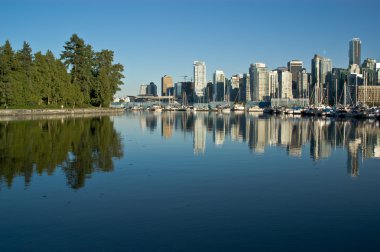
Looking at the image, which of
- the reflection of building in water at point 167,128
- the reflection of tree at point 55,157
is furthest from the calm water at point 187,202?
the reflection of building in water at point 167,128

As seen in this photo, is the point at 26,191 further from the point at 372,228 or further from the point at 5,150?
the point at 5,150

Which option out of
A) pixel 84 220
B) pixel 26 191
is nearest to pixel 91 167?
pixel 26 191

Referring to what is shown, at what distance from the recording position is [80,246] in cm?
1098

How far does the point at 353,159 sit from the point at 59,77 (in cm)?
9257

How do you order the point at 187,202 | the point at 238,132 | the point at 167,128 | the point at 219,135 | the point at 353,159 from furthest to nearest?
the point at 167,128
the point at 238,132
the point at 219,135
the point at 353,159
the point at 187,202

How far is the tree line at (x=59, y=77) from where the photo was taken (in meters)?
94.7

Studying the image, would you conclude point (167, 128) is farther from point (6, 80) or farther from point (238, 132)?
point (6, 80)

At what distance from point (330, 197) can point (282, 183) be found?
117 inches

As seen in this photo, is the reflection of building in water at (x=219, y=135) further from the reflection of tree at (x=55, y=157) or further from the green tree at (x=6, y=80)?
the green tree at (x=6, y=80)

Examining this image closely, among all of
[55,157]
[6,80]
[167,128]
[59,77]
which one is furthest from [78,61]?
[55,157]

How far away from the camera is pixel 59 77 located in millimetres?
109688

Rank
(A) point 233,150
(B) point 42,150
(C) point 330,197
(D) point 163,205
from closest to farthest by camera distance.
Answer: (D) point 163,205
(C) point 330,197
(B) point 42,150
(A) point 233,150

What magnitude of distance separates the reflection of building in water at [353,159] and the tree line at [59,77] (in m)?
72.3

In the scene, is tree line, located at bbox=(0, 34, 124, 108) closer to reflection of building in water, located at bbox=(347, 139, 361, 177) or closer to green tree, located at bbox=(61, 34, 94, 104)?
green tree, located at bbox=(61, 34, 94, 104)
